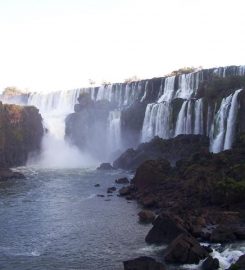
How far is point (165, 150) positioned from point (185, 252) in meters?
39.8

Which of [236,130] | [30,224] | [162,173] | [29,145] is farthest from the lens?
[29,145]

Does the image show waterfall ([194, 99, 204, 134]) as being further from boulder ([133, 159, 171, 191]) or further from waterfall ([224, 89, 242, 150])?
boulder ([133, 159, 171, 191])

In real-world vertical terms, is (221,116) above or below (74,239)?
above

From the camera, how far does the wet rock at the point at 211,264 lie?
27641mm

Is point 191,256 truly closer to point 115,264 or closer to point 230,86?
point 115,264

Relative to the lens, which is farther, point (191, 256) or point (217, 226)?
point (217, 226)

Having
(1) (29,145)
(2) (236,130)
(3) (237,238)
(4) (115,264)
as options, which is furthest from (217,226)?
(1) (29,145)

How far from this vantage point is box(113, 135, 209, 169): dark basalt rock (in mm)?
65500

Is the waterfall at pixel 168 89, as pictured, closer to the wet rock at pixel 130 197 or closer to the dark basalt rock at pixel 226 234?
the wet rock at pixel 130 197

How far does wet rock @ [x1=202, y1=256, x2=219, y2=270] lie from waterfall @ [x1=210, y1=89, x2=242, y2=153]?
31617 millimetres

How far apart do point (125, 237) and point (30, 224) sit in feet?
29.7

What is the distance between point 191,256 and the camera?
28891 millimetres

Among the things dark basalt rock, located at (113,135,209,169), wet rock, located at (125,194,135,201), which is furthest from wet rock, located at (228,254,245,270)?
dark basalt rock, located at (113,135,209,169)

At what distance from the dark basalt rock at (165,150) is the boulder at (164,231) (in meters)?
30.0
